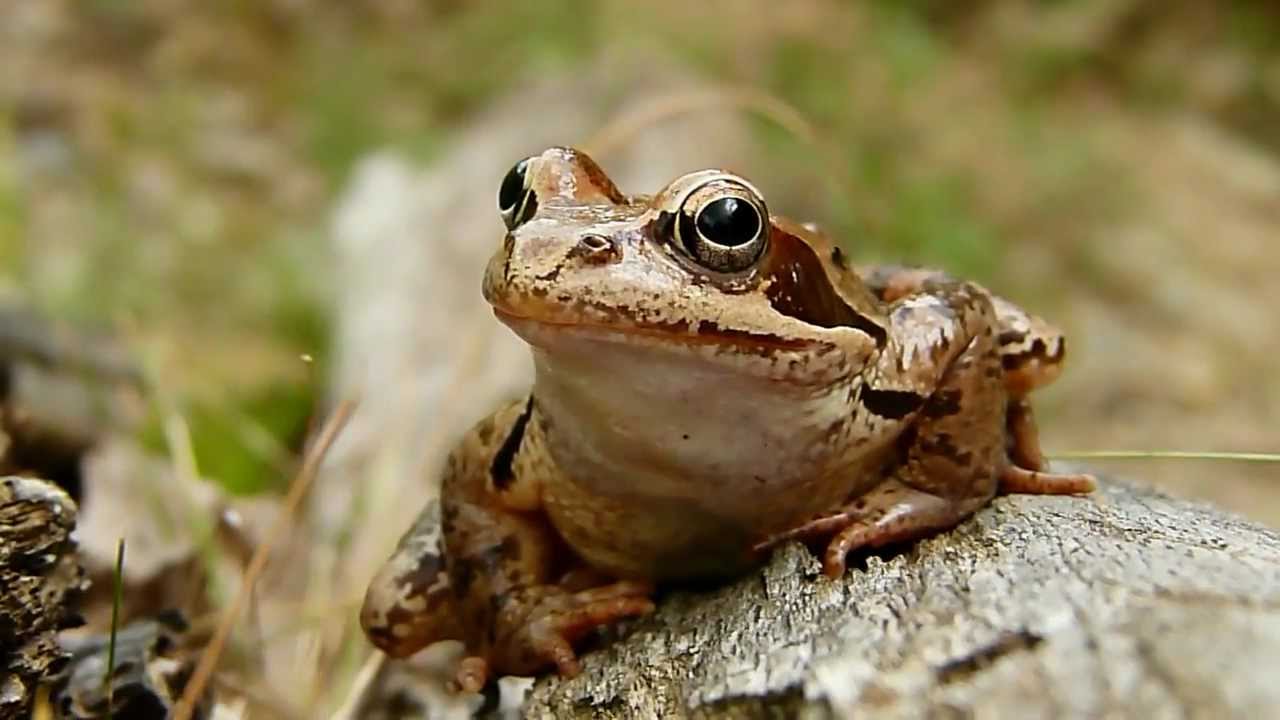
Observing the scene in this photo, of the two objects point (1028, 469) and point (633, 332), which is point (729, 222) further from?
point (1028, 469)

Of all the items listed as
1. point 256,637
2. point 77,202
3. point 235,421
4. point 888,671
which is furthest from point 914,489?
point 77,202

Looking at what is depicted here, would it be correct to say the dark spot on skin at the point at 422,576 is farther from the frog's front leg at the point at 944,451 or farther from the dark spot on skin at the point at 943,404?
the dark spot on skin at the point at 943,404

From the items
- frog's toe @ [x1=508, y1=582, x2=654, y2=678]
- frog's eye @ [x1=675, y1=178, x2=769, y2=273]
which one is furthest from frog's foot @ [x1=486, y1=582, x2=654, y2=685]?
frog's eye @ [x1=675, y1=178, x2=769, y2=273]

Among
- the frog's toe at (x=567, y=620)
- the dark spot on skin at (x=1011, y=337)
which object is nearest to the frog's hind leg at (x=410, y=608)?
the frog's toe at (x=567, y=620)

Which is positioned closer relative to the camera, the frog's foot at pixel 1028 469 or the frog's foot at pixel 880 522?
the frog's foot at pixel 880 522

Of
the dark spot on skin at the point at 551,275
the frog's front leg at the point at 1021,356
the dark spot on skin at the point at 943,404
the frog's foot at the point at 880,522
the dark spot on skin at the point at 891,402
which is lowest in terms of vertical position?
the frog's foot at the point at 880,522

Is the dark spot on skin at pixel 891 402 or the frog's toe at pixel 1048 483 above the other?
the dark spot on skin at pixel 891 402
